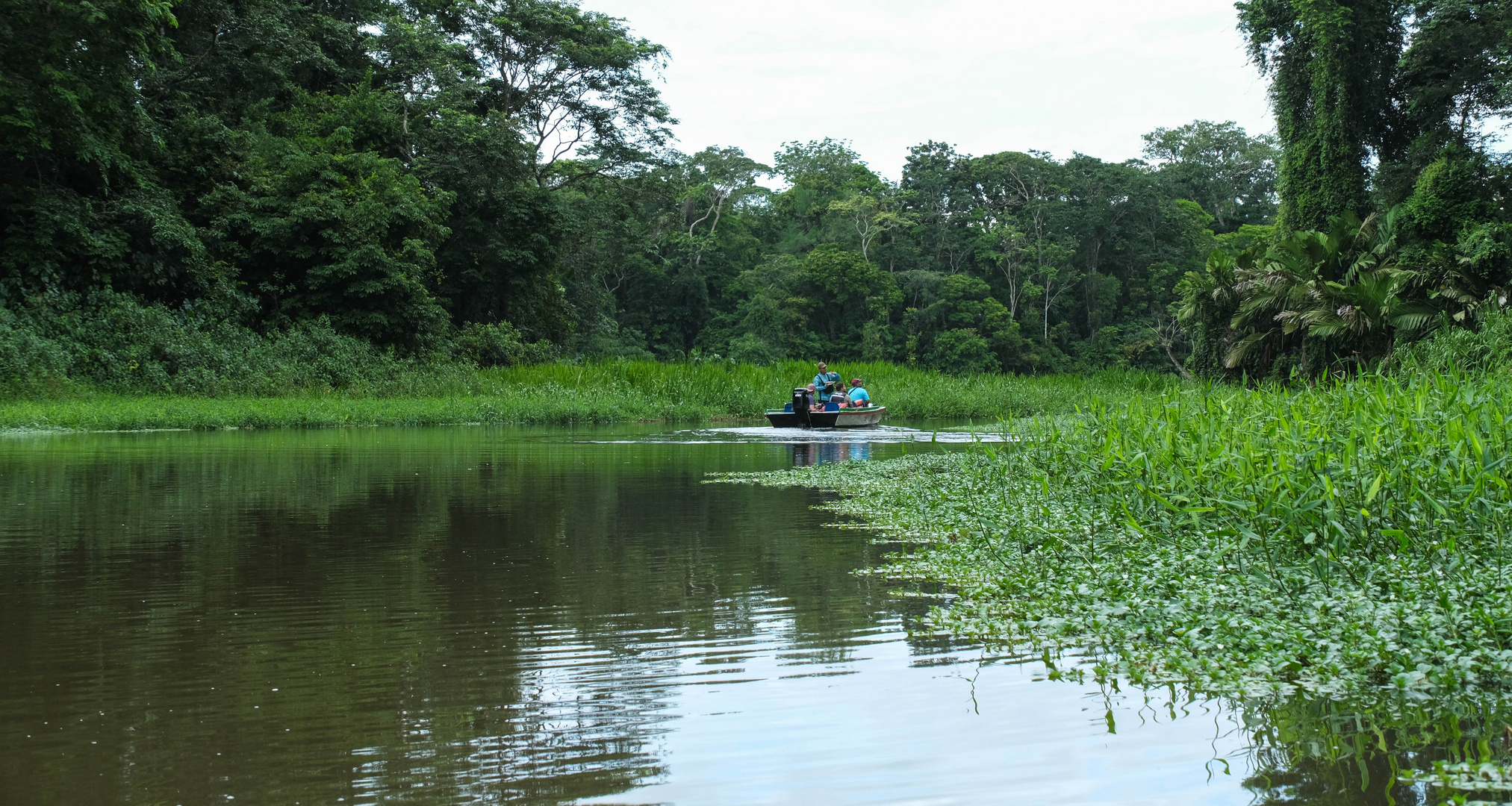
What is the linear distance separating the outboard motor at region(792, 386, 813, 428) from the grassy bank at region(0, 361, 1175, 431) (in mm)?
4952

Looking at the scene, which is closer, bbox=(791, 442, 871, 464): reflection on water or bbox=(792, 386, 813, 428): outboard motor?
bbox=(791, 442, 871, 464): reflection on water

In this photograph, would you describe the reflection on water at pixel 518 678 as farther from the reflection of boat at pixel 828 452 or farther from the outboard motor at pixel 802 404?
the outboard motor at pixel 802 404

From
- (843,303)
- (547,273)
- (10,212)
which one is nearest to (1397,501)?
(10,212)

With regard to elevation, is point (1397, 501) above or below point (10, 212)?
below

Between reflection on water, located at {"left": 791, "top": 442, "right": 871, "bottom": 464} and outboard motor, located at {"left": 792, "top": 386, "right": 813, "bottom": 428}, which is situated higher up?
outboard motor, located at {"left": 792, "top": 386, "right": 813, "bottom": 428}

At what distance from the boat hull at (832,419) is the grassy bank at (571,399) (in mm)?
3754

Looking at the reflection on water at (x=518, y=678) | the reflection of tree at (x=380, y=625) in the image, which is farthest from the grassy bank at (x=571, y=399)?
the reflection on water at (x=518, y=678)

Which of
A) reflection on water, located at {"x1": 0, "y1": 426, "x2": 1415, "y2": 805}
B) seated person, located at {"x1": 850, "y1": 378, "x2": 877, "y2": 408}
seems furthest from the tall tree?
reflection on water, located at {"x1": 0, "y1": 426, "x2": 1415, "y2": 805}

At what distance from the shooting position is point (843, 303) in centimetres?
4900

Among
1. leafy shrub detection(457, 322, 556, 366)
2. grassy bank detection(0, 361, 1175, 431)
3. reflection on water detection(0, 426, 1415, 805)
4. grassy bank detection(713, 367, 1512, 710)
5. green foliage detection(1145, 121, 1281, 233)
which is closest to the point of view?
reflection on water detection(0, 426, 1415, 805)

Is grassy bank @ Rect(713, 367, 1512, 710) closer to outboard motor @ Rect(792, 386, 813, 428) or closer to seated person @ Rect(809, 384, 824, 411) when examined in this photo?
outboard motor @ Rect(792, 386, 813, 428)

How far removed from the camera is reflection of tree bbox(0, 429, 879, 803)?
3012 mm

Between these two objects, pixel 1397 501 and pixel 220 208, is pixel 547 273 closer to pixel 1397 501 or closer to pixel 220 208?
pixel 220 208

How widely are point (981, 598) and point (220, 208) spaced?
25.7 meters
